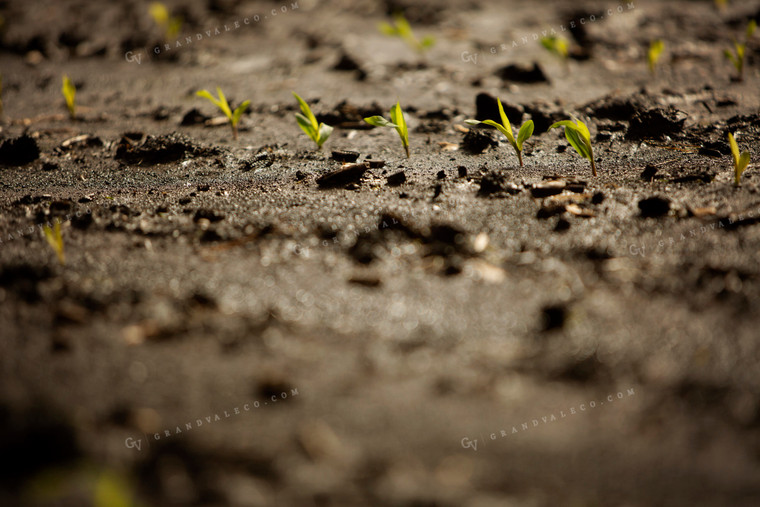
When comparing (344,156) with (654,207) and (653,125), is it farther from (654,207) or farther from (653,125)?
(653,125)

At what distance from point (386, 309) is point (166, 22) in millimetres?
3934

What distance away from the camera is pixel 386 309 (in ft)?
4.70

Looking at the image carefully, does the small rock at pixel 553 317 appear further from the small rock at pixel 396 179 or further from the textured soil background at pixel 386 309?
the small rock at pixel 396 179

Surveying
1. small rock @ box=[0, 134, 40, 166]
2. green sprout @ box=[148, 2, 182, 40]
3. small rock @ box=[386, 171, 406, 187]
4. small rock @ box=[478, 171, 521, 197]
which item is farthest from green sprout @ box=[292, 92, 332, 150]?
green sprout @ box=[148, 2, 182, 40]

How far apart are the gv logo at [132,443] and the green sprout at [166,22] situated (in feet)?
12.0

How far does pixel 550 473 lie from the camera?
104cm

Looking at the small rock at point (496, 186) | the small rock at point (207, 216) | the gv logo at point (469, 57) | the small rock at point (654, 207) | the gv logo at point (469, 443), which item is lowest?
the gv logo at point (469, 443)

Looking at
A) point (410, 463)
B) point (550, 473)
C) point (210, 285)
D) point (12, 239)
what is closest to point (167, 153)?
point (12, 239)

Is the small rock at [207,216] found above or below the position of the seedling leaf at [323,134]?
below

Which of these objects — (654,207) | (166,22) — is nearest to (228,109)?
(654,207)

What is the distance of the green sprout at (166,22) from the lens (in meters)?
3.87

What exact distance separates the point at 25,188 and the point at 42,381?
1.37 m

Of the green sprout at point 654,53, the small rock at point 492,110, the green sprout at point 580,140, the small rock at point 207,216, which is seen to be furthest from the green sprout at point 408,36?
the small rock at point 207,216

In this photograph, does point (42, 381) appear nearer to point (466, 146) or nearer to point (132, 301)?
point (132, 301)
